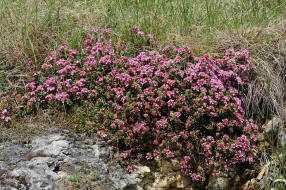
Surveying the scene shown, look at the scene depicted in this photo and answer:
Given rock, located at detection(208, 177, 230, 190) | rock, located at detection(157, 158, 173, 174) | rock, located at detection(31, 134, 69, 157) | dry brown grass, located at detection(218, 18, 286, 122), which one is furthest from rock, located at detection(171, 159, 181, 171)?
rock, located at detection(31, 134, 69, 157)

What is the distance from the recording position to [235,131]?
165 inches

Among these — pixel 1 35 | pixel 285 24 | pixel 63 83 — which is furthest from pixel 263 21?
pixel 1 35

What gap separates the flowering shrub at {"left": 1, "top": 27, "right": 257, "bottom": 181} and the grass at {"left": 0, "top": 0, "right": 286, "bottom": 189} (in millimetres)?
289

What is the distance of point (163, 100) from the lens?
4113 mm

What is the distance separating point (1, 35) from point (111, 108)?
7.20 ft

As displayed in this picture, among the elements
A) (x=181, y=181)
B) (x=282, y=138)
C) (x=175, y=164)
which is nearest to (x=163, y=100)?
(x=175, y=164)

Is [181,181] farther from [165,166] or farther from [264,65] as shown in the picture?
[264,65]

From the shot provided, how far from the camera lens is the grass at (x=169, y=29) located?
4.41 meters

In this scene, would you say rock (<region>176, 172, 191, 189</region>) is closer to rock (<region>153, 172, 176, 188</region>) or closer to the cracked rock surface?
rock (<region>153, 172, 176, 188</region>)

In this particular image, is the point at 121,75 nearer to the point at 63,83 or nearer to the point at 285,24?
the point at 63,83

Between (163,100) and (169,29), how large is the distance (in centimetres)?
151

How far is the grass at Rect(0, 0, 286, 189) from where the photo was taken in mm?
4410

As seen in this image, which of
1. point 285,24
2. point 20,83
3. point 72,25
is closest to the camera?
point 20,83

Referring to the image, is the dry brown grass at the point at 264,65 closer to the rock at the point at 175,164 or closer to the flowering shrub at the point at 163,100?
the flowering shrub at the point at 163,100
